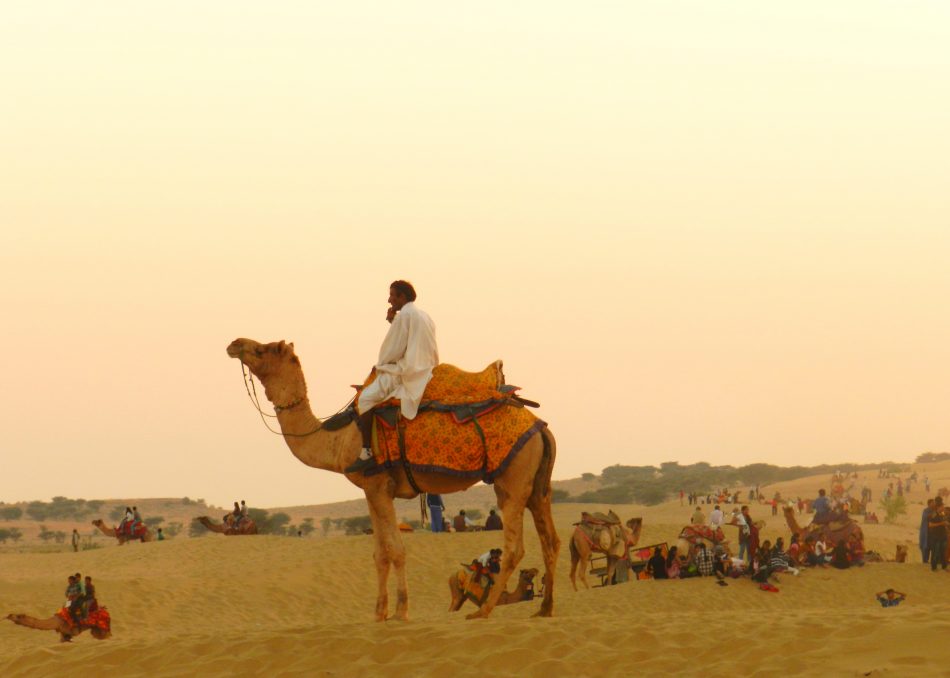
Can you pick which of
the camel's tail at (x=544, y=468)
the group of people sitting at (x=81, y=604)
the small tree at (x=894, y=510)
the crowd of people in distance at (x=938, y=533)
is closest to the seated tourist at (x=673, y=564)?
the crowd of people in distance at (x=938, y=533)

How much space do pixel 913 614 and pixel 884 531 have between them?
115 ft

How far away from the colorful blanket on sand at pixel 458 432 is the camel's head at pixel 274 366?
3.34ft

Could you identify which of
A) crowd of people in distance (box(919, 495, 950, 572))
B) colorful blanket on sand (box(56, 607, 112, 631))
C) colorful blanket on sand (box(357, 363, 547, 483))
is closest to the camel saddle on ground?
crowd of people in distance (box(919, 495, 950, 572))

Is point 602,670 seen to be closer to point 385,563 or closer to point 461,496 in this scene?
point 385,563

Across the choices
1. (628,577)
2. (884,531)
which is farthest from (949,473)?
(628,577)

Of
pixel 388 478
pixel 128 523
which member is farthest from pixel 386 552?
pixel 128 523

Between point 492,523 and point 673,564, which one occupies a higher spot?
point 492,523

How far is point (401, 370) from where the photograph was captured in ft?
46.1

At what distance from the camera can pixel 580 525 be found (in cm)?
2825

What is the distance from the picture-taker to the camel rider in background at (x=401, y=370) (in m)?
14.1

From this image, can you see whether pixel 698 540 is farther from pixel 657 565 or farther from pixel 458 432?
pixel 458 432

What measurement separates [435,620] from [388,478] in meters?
1.64

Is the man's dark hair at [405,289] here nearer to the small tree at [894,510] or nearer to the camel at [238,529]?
the camel at [238,529]

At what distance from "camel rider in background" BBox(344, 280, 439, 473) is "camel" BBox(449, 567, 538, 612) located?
7.67m
